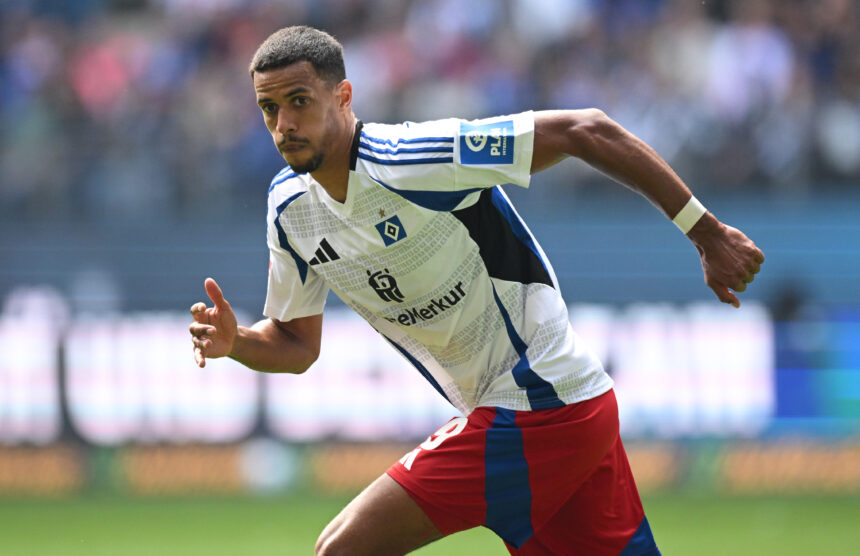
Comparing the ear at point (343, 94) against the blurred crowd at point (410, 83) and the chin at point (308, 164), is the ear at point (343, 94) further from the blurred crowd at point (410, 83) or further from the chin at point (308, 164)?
the blurred crowd at point (410, 83)

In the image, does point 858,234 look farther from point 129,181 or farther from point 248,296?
point 129,181

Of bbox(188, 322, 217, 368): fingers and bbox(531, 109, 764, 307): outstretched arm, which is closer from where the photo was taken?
bbox(531, 109, 764, 307): outstretched arm

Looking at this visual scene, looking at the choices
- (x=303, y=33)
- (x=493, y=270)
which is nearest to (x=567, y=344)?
(x=493, y=270)

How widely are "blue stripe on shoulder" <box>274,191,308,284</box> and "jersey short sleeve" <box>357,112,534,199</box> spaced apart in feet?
1.47

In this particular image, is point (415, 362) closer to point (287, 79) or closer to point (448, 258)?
point (448, 258)

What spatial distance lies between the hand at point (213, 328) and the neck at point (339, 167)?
54cm

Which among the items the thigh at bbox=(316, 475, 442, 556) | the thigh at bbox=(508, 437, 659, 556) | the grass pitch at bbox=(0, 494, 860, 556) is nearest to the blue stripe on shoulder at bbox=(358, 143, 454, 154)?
the thigh at bbox=(316, 475, 442, 556)

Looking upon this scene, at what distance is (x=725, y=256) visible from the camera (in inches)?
154

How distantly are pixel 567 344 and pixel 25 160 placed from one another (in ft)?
25.2

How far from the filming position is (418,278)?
14.1 feet

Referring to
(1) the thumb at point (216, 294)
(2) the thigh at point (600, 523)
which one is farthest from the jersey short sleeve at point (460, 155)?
(2) the thigh at point (600, 523)

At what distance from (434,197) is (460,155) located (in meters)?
0.20

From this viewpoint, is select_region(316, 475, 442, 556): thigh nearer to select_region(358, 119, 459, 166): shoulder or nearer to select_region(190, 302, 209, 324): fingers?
select_region(190, 302, 209, 324): fingers

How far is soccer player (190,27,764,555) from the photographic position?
4082mm
